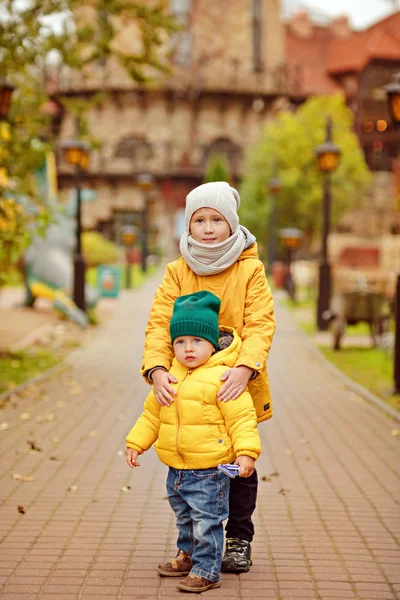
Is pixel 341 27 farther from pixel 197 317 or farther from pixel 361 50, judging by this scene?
pixel 197 317

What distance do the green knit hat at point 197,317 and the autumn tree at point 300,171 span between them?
39213mm

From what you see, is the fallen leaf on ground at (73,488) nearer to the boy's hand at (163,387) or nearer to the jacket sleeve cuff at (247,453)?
the boy's hand at (163,387)

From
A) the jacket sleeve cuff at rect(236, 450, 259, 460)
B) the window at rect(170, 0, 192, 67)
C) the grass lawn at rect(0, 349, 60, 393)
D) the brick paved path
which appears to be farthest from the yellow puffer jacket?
the window at rect(170, 0, 192, 67)

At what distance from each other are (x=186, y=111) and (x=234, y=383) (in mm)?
53627

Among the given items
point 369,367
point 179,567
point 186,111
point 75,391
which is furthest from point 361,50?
point 179,567

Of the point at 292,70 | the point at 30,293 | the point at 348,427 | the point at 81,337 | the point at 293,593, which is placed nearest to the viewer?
the point at 293,593

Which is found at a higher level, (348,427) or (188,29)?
(188,29)

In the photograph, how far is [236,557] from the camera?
4.77m

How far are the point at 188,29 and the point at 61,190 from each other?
13.0 metres

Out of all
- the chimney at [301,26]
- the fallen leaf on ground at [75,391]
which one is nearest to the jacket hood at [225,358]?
the fallen leaf on ground at [75,391]

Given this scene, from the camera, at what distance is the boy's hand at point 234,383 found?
4270 mm

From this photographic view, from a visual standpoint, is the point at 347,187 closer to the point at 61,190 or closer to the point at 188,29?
the point at 188,29

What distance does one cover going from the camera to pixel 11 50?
1231 cm

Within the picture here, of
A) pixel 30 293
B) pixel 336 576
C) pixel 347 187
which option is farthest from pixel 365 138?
pixel 336 576
